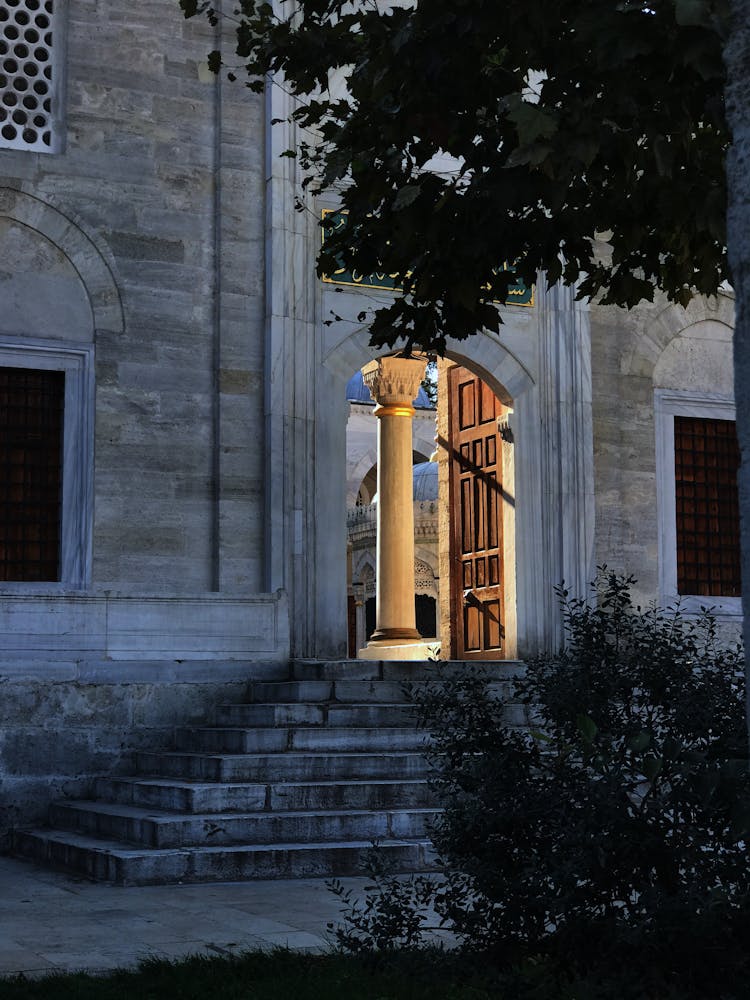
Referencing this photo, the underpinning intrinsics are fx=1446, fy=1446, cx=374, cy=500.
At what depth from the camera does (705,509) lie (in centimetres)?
1634

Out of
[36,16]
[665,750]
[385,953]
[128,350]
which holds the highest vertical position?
[36,16]

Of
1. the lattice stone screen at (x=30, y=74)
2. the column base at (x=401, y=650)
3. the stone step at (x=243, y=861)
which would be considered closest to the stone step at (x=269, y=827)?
the stone step at (x=243, y=861)

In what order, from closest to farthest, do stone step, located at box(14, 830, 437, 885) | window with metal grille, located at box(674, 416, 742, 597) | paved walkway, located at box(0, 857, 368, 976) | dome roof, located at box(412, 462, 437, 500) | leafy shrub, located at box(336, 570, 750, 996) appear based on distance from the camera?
leafy shrub, located at box(336, 570, 750, 996), paved walkway, located at box(0, 857, 368, 976), stone step, located at box(14, 830, 437, 885), window with metal grille, located at box(674, 416, 742, 597), dome roof, located at box(412, 462, 437, 500)

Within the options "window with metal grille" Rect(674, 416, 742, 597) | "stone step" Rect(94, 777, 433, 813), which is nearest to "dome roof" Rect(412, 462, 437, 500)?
"window with metal grille" Rect(674, 416, 742, 597)

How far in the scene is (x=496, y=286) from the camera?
7629 millimetres

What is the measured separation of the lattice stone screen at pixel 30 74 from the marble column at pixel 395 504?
6230mm

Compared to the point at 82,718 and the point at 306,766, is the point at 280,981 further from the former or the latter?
the point at 82,718

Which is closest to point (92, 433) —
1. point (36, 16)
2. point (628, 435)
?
point (36, 16)

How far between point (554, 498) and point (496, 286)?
783cm

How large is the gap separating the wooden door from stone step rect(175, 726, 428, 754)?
486 cm

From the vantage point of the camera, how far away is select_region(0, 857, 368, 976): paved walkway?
21.7 ft

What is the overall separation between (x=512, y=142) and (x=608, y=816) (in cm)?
329

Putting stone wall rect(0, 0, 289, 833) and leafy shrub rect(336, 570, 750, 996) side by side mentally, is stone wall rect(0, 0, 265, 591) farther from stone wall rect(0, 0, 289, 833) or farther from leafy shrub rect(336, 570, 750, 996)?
leafy shrub rect(336, 570, 750, 996)

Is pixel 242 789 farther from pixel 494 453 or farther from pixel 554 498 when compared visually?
pixel 494 453
